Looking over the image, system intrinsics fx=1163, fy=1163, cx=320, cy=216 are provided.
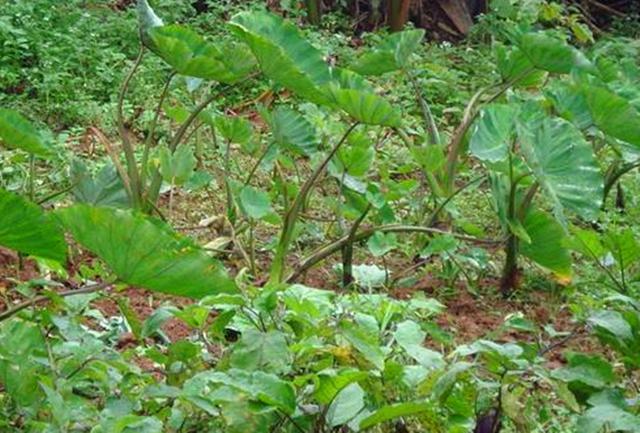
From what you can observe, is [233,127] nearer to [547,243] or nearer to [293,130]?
[293,130]

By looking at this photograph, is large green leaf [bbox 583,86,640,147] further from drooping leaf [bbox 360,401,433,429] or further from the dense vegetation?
drooping leaf [bbox 360,401,433,429]

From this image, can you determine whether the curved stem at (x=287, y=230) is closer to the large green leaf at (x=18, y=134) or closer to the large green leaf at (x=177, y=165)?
the large green leaf at (x=177, y=165)

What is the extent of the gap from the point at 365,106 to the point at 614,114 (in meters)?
0.63

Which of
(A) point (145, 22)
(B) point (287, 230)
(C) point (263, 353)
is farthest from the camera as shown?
(A) point (145, 22)

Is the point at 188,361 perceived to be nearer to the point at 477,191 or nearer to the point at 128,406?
the point at 128,406

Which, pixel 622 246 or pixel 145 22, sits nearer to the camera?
pixel 622 246

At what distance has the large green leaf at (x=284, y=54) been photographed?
114 inches

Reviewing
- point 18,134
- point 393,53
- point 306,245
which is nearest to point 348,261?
point 306,245

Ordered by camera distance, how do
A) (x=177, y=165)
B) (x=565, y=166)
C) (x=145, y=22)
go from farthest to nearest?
(x=177, y=165)
(x=145, y=22)
(x=565, y=166)

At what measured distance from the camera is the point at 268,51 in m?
2.89

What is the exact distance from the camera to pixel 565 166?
2.79 metres

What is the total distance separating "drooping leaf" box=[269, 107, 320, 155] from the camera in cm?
335

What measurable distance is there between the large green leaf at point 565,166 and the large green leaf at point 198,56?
2.64ft

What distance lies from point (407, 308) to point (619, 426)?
1.90 feet
